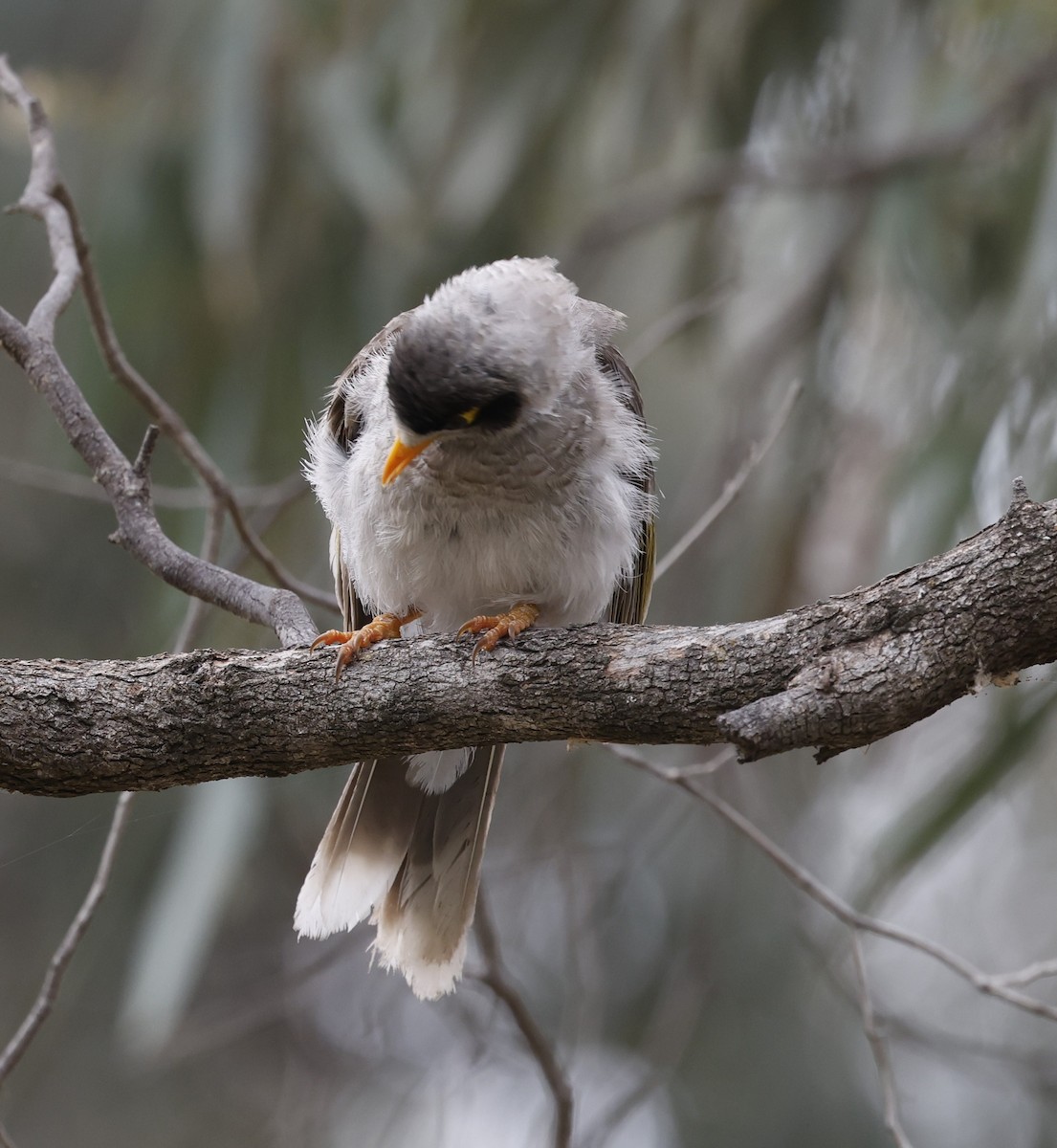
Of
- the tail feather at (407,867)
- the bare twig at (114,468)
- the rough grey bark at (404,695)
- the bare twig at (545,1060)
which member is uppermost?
the bare twig at (114,468)

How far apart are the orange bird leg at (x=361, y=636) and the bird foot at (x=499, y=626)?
0.15m

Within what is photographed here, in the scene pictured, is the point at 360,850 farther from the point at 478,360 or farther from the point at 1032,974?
the point at 1032,974

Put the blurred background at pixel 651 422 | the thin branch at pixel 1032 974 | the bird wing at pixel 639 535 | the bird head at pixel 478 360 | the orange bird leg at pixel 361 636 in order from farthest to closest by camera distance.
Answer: the blurred background at pixel 651 422 < the bird wing at pixel 639 535 < the bird head at pixel 478 360 < the thin branch at pixel 1032 974 < the orange bird leg at pixel 361 636

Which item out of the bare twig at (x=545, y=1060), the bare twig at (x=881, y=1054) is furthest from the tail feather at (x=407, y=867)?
the bare twig at (x=881, y=1054)

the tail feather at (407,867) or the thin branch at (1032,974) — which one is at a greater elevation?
the tail feather at (407,867)

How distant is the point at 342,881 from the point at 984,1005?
401 cm

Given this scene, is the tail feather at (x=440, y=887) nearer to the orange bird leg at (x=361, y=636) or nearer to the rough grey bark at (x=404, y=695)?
the orange bird leg at (x=361, y=636)

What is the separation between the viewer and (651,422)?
4.71m

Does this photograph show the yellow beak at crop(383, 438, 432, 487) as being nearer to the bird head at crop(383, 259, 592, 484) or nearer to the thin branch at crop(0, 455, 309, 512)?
the bird head at crop(383, 259, 592, 484)

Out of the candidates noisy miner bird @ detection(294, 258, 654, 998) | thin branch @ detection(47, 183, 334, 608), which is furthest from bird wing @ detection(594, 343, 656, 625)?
thin branch @ detection(47, 183, 334, 608)

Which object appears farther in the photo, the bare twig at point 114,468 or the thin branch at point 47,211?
the thin branch at point 47,211

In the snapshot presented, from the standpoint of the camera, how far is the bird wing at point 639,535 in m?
2.74

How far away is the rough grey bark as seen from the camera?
5.41 ft

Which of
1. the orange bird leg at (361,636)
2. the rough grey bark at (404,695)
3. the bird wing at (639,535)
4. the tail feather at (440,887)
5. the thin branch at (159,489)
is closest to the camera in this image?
the rough grey bark at (404,695)
